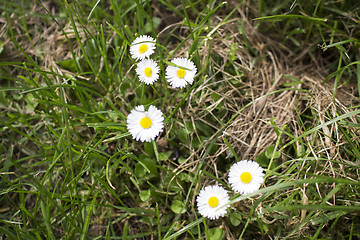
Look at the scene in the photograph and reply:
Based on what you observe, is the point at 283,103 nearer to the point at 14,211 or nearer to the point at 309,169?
the point at 309,169

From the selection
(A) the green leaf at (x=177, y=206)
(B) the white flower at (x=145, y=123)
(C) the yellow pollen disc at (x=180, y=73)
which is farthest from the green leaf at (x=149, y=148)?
(C) the yellow pollen disc at (x=180, y=73)

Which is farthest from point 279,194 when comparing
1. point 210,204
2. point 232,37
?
point 232,37

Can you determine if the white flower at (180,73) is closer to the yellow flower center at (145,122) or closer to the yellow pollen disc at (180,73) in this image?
the yellow pollen disc at (180,73)

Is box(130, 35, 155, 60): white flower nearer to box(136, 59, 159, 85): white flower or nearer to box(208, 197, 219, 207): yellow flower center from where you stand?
box(136, 59, 159, 85): white flower

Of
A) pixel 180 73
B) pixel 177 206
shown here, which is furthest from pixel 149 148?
pixel 180 73

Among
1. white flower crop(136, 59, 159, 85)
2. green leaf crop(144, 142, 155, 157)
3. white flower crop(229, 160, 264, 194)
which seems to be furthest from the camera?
green leaf crop(144, 142, 155, 157)

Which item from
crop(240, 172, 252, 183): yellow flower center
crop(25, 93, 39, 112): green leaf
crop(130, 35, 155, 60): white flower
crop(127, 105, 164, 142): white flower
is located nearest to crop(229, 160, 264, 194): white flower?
crop(240, 172, 252, 183): yellow flower center
